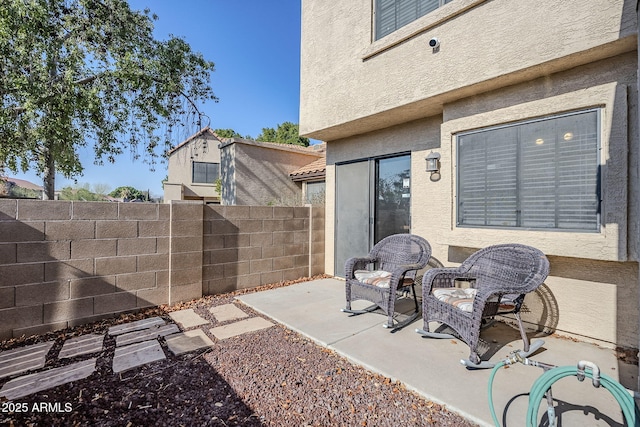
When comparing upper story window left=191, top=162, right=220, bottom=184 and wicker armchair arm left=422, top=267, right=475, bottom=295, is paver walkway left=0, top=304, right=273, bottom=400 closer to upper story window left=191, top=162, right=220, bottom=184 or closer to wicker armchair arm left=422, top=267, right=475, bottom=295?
wicker armchair arm left=422, top=267, right=475, bottom=295

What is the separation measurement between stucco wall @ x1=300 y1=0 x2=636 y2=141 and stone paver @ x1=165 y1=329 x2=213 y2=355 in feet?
15.7

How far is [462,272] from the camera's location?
4234 mm

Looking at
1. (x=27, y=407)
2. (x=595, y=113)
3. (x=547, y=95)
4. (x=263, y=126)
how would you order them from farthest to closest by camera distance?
1. (x=263, y=126)
2. (x=547, y=95)
3. (x=595, y=113)
4. (x=27, y=407)

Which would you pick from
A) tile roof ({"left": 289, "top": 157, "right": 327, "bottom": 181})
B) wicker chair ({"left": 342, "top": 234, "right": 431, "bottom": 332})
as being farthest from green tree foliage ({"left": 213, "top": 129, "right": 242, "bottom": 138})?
wicker chair ({"left": 342, "top": 234, "right": 431, "bottom": 332})

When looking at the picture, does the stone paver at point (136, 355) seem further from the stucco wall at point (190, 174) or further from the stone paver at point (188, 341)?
the stucco wall at point (190, 174)

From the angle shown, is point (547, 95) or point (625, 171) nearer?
point (625, 171)

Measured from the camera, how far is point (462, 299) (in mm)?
3637

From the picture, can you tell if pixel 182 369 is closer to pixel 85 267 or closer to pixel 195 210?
pixel 85 267

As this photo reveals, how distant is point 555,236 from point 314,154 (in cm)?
1010

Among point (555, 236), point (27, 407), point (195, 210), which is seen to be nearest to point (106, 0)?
point (195, 210)

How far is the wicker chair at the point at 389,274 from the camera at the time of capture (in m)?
4.34

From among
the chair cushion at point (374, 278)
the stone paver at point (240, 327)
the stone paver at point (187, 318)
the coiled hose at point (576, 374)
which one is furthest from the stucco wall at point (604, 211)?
the stone paver at point (187, 318)

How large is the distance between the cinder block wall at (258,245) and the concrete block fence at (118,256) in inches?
0.9

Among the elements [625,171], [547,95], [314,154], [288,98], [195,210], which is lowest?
[195,210]
